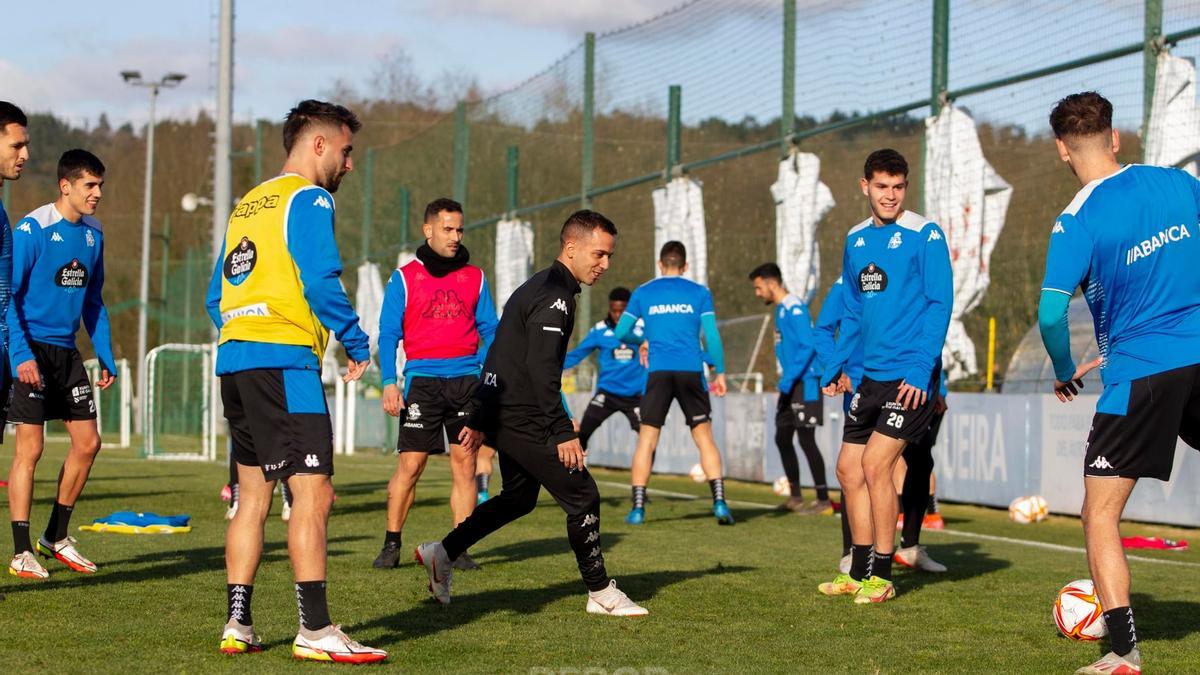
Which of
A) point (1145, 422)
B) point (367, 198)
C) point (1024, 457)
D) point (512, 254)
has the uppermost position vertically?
point (367, 198)

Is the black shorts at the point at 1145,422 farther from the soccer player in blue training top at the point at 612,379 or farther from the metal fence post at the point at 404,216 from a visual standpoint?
the metal fence post at the point at 404,216

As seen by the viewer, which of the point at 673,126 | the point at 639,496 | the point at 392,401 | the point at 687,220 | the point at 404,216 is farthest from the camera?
the point at 404,216

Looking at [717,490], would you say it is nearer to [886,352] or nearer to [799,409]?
[799,409]

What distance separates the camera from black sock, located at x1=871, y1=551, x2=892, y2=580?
7184 mm

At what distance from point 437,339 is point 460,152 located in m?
19.4

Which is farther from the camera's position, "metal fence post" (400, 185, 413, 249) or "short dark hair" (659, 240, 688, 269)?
"metal fence post" (400, 185, 413, 249)

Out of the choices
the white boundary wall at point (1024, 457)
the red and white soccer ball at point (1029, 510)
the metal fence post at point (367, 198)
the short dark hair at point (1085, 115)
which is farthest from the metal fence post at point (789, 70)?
the metal fence post at point (367, 198)

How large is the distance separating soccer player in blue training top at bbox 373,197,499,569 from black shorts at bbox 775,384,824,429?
205 inches

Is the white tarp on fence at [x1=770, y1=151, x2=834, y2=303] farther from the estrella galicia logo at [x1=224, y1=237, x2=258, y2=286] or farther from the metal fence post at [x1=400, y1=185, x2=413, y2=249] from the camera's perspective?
the metal fence post at [x1=400, y1=185, x2=413, y2=249]

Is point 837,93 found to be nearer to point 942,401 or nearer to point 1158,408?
point 942,401

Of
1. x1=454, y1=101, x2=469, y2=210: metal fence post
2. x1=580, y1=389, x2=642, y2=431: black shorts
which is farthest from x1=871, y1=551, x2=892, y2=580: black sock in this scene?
x1=454, y1=101, x2=469, y2=210: metal fence post

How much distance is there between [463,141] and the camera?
27.5 meters

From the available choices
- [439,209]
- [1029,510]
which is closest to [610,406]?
[1029,510]

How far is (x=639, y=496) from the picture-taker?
11.8 meters
